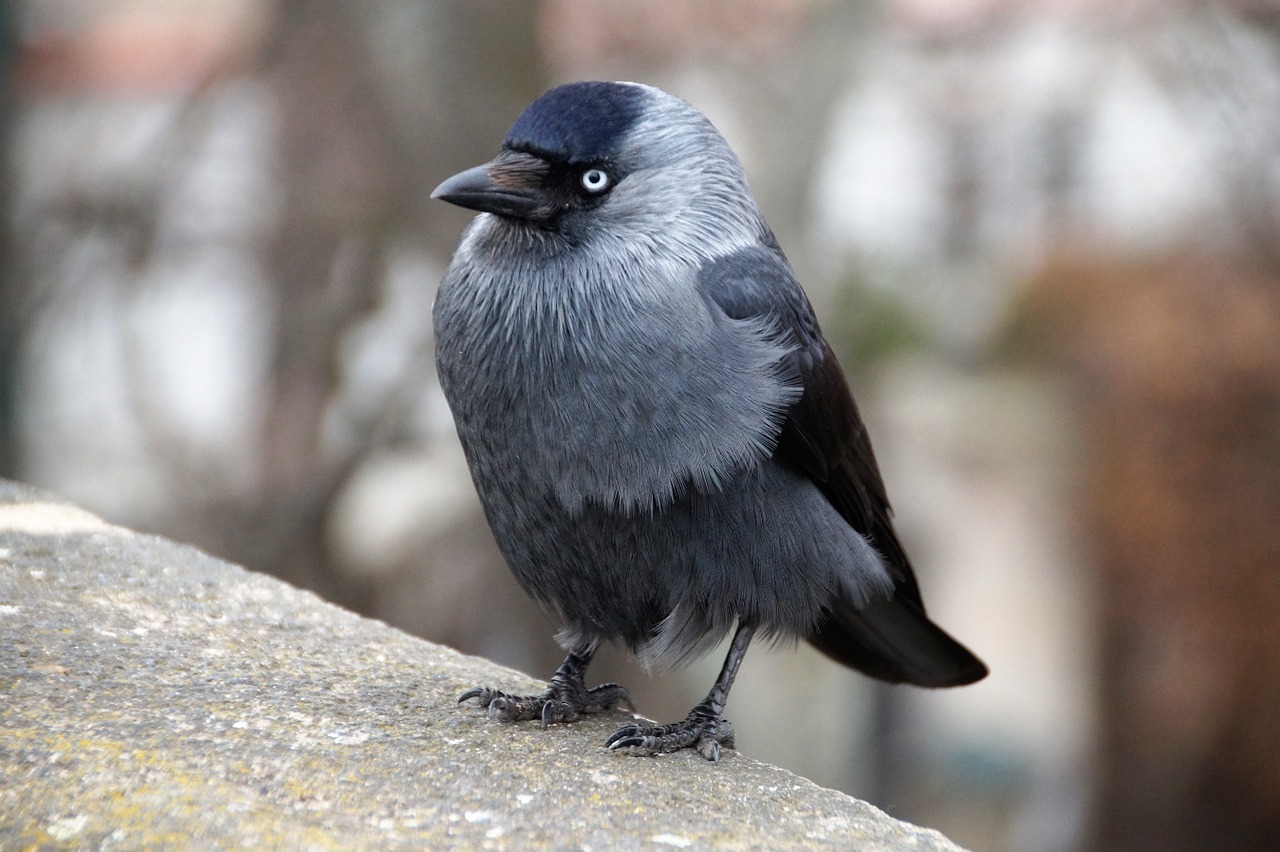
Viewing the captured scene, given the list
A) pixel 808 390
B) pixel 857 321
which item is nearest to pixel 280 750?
pixel 808 390

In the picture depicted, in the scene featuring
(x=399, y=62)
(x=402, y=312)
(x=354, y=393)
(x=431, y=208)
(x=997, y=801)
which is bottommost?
(x=997, y=801)

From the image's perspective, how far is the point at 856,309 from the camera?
9.08 meters

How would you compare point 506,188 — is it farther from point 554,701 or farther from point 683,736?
point 683,736

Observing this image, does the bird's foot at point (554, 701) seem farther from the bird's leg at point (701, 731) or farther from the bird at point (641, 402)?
the bird's leg at point (701, 731)

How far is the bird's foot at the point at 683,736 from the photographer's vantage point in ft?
10.3

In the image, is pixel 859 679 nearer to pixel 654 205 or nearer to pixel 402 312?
pixel 402 312

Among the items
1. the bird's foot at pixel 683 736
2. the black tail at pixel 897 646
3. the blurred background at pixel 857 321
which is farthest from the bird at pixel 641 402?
the blurred background at pixel 857 321

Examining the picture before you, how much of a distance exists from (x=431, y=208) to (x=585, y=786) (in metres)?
5.03

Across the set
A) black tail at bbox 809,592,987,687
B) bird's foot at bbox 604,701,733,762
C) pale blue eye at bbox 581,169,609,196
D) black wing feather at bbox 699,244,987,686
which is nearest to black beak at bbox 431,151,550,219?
pale blue eye at bbox 581,169,609,196

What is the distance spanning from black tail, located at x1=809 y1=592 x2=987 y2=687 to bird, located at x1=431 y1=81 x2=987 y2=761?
0.38 metres

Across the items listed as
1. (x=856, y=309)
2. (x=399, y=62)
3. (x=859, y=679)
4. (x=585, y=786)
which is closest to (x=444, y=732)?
(x=585, y=786)

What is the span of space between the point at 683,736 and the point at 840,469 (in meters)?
0.87

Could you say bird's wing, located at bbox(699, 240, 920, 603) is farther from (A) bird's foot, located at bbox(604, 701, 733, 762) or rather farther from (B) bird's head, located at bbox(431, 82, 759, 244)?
(A) bird's foot, located at bbox(604, 701, 733, 762)

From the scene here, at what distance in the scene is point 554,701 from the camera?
133 inches
